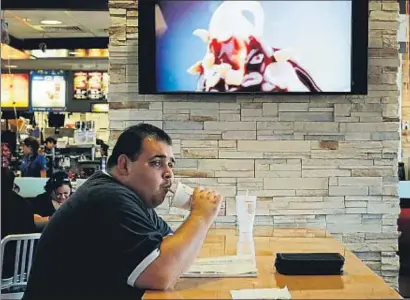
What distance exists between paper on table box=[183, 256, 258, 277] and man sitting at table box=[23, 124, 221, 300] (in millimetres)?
137

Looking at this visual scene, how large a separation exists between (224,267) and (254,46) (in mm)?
1386

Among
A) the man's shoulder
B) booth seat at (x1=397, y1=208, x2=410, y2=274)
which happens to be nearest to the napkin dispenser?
the man's shoulder

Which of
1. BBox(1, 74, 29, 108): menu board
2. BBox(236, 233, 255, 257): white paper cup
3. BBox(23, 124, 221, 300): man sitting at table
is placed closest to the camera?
BBox(23, 124, 221, 300): man sitting at table

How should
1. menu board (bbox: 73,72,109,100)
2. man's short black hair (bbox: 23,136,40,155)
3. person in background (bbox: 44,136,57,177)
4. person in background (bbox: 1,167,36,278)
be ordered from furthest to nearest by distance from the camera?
menu board (bbox: 73,72,109,100) < person in background (bbox: 44,136,57,177) < man's short black hair (bbox: 23,136,40,155) < person in background (bbox: 1,167,36,278)

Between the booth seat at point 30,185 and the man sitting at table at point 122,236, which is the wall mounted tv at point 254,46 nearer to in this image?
the man sitting at table at point 122,236

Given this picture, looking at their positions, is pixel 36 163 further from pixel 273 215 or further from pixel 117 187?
pixel 117 187

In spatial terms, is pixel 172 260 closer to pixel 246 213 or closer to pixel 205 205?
pixel 205 205

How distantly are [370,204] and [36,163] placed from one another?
5.62 m

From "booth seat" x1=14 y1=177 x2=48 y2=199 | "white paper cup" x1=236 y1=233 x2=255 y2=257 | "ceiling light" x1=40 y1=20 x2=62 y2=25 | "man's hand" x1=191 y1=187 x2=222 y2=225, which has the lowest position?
"booth seat" x1=14 y1=177 x2=48 y2=199

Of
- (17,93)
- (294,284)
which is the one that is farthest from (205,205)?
(17,93)

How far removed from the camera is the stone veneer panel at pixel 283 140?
3326 mm

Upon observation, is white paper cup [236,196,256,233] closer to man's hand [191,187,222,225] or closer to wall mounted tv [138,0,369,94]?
wall mounted tv [138,0,369,94]

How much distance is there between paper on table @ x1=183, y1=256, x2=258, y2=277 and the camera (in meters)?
1.97

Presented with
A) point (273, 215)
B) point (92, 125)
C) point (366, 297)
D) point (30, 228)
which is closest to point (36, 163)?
point (92, 125)
